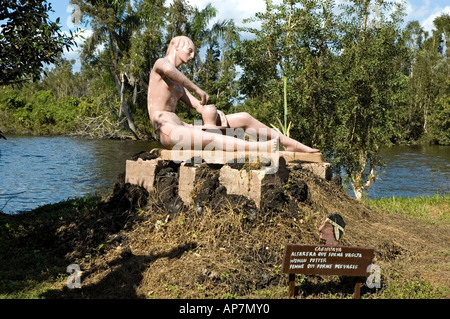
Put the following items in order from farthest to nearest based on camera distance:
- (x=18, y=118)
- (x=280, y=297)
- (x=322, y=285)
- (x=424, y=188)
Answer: (x=18, y=118) < (x=424, y=188) < (x=322, y=285) < (x=280, y=297)

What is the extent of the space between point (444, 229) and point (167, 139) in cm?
468

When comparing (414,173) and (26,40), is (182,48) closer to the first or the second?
(26,40)

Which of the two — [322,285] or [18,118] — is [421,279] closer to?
[322,285]

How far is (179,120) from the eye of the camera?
6.64 metres

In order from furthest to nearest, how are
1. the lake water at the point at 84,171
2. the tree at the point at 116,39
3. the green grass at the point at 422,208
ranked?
the tree at the point at 116,39 → the lake water at the point at 84,171 → the green grass at the point at 422,208

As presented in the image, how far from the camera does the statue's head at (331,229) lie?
476 centimetres

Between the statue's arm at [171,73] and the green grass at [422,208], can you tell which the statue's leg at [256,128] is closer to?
the statue's arm at [171,73]

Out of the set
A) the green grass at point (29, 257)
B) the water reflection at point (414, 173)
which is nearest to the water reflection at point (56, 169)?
the green grass at point (29, 257)

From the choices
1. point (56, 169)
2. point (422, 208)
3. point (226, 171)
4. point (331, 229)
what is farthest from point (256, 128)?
point (56, 169)

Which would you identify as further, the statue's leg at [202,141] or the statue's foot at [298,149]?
the statue's foot at [298,149]

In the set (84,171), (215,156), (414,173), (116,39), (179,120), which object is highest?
(116,39)

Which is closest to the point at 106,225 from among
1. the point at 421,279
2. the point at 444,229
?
the point at 421,279

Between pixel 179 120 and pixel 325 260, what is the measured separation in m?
3.06

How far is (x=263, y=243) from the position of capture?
538 cm
